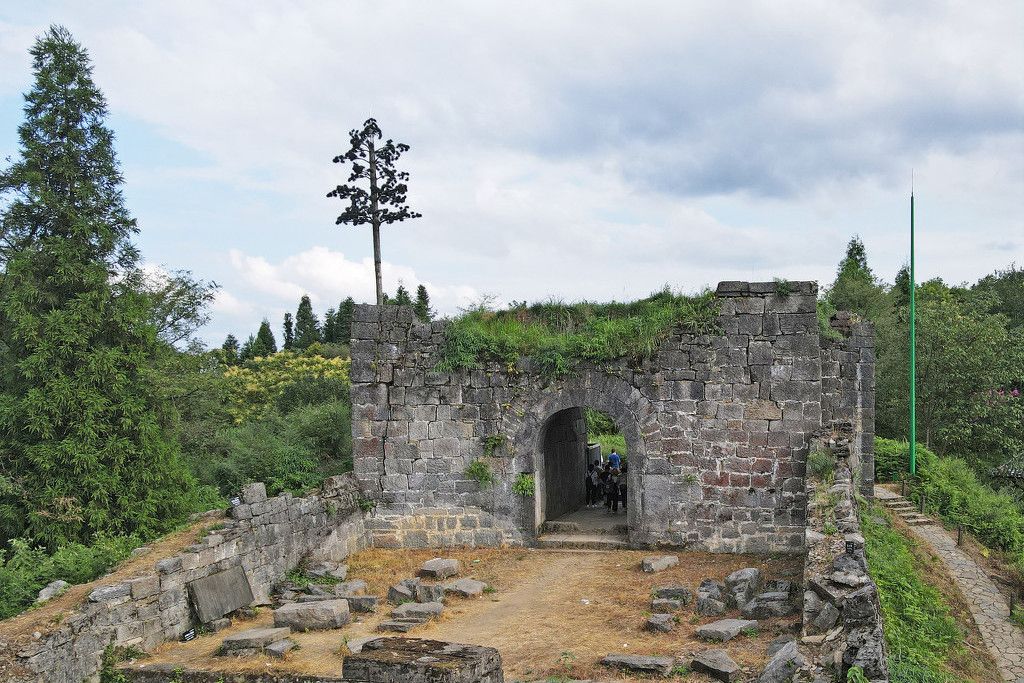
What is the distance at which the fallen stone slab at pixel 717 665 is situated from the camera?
24.6 feet

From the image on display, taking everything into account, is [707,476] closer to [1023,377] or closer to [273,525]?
[273,525]

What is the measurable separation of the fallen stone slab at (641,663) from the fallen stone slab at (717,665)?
0.25 meters

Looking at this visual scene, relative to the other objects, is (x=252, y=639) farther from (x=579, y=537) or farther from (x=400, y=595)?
(x=579, y=537)

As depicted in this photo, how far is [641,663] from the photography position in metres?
7.94

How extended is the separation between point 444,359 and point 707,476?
487 cm

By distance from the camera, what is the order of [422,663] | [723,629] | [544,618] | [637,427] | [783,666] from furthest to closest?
[637,427] < [544,618] < [723,629] < [783,666] < [422,663]

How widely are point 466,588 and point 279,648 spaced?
3088 millimetres

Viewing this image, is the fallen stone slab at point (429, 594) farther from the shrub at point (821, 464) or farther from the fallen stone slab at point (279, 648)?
the shrub at point (821, 464)

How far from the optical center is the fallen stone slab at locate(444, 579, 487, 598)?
445 inches

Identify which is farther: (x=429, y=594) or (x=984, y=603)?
(x=984, y=603)

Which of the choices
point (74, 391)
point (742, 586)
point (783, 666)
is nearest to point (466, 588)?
point (742, 586)

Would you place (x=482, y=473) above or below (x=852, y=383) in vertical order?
below

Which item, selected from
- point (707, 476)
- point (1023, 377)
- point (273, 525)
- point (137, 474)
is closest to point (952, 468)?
point (1023, 377)

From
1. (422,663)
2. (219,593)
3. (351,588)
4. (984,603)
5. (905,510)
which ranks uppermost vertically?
(422,663)
